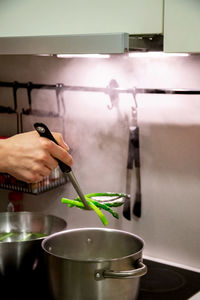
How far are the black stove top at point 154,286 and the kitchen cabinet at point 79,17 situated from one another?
680 mm

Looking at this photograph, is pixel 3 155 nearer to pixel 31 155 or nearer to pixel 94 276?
pixel 31 155

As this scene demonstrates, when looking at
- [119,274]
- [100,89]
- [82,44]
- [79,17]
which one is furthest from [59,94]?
[119,274]

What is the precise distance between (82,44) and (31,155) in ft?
0.98

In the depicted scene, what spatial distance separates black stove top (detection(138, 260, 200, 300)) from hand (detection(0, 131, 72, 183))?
493mm

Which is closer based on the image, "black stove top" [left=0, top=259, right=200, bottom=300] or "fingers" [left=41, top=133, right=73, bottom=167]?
"fingers" [left=41, top=133, right=73, bottom=167]

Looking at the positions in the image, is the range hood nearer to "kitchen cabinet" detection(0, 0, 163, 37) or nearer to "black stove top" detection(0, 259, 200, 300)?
"kitchen cabinet" detection(0, 0, 163, 37)

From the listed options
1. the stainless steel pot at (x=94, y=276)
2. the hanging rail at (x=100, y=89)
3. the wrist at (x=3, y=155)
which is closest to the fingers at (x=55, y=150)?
the wrist at (x=3, y=155)

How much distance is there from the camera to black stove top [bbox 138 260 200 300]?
1430 millimetres

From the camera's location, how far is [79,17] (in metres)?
1.26

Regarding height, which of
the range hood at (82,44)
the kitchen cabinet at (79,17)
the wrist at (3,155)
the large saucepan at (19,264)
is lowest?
the large saucepan at (19,264)

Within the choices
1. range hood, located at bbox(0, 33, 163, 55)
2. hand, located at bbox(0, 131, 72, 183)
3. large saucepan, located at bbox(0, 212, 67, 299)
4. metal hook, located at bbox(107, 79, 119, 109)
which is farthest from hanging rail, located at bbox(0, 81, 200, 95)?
large saucepan, located at bbox(0, 212, 67, 299)

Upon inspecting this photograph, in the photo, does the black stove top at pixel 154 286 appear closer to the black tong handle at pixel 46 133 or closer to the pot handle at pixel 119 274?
the pot handle at pixel 119 274

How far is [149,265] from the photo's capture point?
5.37ft

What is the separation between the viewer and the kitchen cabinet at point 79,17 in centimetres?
117
